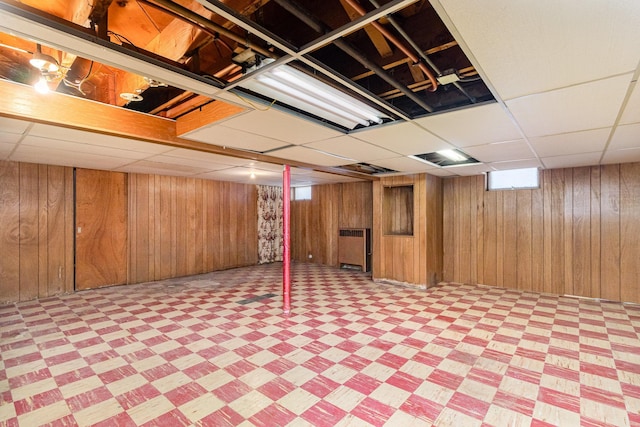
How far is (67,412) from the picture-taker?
1982 mm

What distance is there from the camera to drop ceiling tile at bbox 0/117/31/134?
2511 mm

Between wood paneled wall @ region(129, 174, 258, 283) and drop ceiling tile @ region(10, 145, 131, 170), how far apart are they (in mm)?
1020

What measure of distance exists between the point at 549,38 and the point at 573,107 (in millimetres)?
1125

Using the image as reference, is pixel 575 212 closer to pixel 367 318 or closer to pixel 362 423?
pixel 367 318

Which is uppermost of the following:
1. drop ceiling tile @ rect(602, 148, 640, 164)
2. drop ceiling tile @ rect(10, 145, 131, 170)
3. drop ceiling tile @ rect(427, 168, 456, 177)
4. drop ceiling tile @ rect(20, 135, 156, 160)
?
drop ceiling tile @ rect(10, 145, 131, 170)

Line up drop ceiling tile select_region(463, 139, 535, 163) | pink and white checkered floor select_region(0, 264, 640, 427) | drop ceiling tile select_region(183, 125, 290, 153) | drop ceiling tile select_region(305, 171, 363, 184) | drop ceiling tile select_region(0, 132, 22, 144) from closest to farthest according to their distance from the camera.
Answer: pink and white checkered floor select_region(0, 264, 640, 427)
drop ceiling tile select_region(183, 125, 290, 153)
drop ceiling tile select_region(0, 132, 22, 144)
drop ceiling tile select_region(463, 139, 535, 163)
drop ceiling tile select_region(305, 171, 363, 184)

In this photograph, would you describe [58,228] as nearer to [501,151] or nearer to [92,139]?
[92,139]

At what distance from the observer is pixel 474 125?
8.23ft

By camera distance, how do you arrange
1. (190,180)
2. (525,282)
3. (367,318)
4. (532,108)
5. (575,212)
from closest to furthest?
(532,108), (367,318), (575,212), (525,282), (190,180)

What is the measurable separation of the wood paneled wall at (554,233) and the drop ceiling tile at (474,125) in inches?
116

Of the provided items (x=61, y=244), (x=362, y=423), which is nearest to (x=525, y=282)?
(x=362, y=423)

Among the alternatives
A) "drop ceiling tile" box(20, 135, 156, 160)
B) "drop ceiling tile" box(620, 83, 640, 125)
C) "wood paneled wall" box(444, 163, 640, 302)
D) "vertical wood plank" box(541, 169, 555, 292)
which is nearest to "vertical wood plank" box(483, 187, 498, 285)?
"wood paneled wall" box(444, 163, 640, 302)

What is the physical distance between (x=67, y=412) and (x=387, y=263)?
4.94 meters

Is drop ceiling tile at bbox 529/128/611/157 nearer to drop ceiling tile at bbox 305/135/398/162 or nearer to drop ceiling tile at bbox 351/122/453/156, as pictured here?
drop ceiling tile at bbox 351/122/453/156
